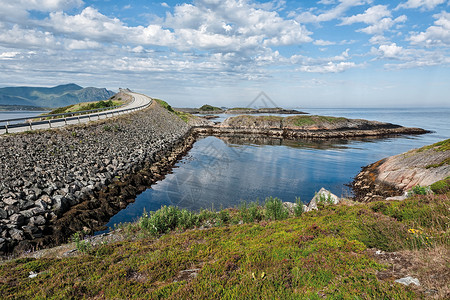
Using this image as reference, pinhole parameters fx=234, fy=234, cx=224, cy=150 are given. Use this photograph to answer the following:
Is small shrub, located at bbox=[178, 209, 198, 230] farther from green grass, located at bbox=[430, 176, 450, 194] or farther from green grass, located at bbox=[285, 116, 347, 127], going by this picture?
green grass, located at bbox=[285, 116, 347, 127]

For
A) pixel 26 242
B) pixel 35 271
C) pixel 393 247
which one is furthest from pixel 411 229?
pixel 26 242

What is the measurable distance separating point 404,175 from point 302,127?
55.7 metres

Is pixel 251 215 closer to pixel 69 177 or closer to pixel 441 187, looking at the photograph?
pixel 441 187

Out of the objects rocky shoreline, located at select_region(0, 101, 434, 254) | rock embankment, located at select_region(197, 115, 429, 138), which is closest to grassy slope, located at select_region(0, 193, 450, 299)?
rocky shoreline, located at select_region(0, 101, 434, 254)

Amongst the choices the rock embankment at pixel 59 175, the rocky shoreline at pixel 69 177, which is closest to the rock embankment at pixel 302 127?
the rocky shoreline at pixel 69 177

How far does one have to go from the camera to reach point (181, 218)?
12.0 meters

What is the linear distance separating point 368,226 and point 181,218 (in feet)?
27.1

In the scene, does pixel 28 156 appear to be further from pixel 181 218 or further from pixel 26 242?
pixel 181 218

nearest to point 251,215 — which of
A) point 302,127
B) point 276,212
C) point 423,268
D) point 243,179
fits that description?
point 276,212

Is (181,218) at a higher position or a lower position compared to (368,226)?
lower

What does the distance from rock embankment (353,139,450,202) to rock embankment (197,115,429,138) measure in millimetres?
43568

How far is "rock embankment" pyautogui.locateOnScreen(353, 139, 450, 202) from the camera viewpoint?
17.5m

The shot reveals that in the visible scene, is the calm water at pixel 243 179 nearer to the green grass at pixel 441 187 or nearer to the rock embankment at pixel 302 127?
the green grass at pixel 441 187

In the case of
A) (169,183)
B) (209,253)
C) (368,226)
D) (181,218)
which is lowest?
(169,183)
